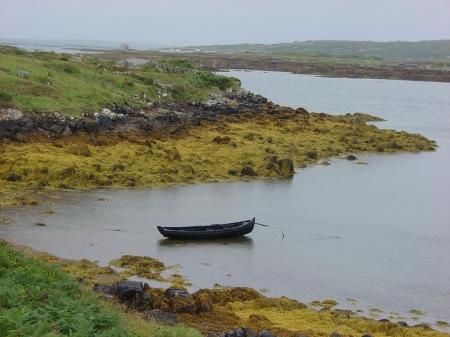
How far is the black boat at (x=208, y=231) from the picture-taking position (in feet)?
75.4

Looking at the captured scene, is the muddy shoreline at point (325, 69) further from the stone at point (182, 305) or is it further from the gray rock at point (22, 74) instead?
the stone at point (182, 305)

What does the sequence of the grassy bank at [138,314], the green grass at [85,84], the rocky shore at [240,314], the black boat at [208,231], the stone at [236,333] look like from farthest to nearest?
the green grass at [85,84] < the black boat at [208,231] < the rocky shore at [240,314] < the stone at [236,333] < the grassy bank at [138,314]

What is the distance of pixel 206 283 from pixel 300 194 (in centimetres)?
1491

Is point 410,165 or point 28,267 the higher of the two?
point 28,267

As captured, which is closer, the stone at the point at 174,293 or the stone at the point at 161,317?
the stone at the point at 161,317

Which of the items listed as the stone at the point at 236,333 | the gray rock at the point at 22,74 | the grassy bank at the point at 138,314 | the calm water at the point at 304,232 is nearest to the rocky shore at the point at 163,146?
the calm water at the point at 304,232

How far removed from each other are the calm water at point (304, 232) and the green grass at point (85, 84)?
1008cm

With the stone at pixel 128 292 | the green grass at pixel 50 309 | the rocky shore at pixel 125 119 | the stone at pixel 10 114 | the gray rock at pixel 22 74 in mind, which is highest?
the gray rock at pixel 22 74

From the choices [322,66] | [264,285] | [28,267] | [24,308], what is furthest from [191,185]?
[322,66]

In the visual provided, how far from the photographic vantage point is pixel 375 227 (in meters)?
27.1

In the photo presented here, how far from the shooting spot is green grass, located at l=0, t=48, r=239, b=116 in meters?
37.2

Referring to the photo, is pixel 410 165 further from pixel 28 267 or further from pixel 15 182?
pixel 28 267

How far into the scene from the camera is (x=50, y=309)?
32.4ft

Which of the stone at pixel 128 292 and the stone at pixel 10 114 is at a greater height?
the stone at pixel 10 114
